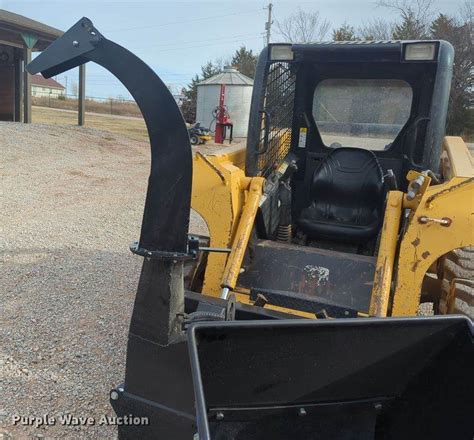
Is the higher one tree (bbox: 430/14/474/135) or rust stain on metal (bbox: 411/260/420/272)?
tree (bbox: 430/14/474/135)

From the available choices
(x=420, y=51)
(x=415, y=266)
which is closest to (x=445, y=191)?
(x=415, y=266)

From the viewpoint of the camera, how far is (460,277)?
3150mm

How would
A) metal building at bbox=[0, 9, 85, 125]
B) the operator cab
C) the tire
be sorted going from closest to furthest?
the tire → the operator cab → metal building at bbox=[0, 9, 85, 125]

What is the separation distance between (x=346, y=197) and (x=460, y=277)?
1216mm

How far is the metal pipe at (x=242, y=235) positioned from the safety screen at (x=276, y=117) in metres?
0.52

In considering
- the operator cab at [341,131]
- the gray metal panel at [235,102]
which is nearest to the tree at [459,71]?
the gray metal panel at [235,102]

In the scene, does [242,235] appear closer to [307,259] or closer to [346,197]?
[307,259]

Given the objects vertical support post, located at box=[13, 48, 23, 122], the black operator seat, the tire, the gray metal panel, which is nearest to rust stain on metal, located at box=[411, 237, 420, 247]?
the tire

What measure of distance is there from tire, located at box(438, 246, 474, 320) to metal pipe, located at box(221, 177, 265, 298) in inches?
50.9

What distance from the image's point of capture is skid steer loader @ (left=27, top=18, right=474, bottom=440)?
196cm

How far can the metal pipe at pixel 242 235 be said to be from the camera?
10.2ft

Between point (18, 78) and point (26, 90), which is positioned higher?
point (18, 78)

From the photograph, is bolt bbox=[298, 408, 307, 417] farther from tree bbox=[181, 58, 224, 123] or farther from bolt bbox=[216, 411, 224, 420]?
tree bbox=[181, 58, 224, 123]

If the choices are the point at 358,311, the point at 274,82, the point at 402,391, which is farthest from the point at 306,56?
the point at 402,391
